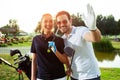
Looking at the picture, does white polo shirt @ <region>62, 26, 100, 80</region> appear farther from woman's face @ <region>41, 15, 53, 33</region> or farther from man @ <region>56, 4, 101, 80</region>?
woman's face @ <region>41, 15, 53, 33</region>

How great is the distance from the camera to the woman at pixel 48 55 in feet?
10.9

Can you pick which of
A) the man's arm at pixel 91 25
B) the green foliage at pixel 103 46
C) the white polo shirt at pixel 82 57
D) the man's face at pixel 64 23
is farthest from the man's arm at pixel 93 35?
the green foliage at pixel 103 46

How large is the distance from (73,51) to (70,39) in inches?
5.4

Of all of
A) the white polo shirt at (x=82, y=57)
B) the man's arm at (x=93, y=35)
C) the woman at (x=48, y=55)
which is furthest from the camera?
the woman at (x=48, y=55)

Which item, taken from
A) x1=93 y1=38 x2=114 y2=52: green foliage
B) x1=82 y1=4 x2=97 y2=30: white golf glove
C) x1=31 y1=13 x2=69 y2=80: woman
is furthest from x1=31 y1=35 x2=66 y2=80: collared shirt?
x1=93 y1=38 x2=114 y2=52: green foliage

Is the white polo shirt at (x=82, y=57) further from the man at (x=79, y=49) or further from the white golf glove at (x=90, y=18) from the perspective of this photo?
the white golf glove at (x=90, y=18)

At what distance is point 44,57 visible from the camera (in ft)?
11.0

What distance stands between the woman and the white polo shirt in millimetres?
139

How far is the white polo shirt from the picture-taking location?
3229mm

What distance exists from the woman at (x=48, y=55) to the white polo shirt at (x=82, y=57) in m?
0.14

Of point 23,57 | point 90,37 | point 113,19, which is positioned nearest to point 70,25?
point 90,37

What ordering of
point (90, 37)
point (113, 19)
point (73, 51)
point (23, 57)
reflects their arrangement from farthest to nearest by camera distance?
point (113, 19) < point (23, 57) < point (73, 51) < point (90, 37)

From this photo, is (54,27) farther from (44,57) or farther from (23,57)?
(23,57)

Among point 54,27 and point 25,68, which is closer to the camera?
point 54,27
